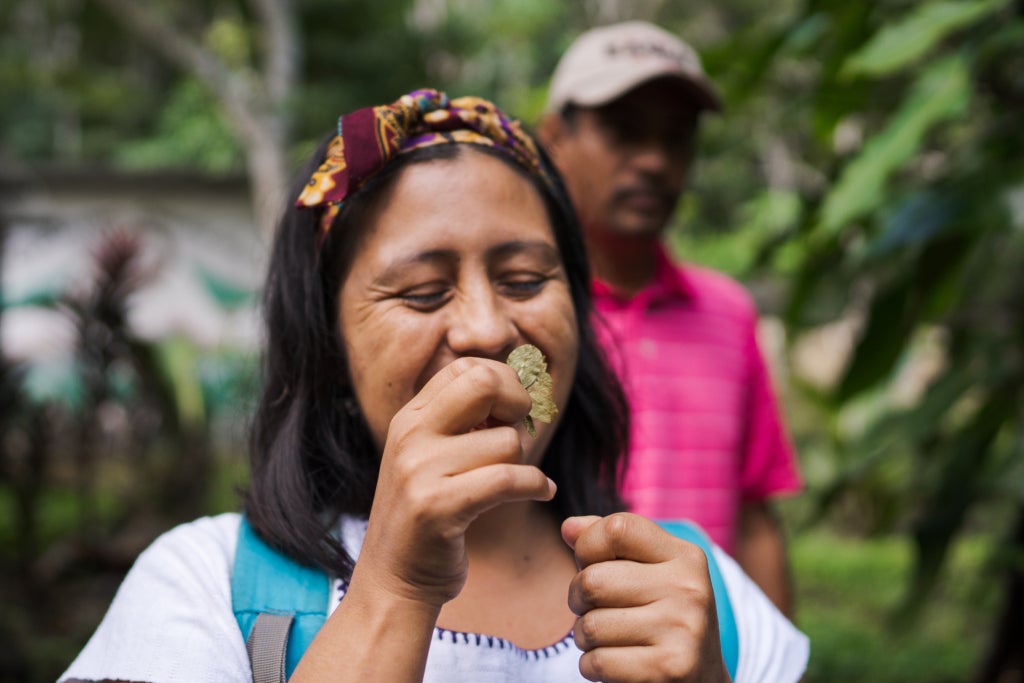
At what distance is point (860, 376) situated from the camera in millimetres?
2527

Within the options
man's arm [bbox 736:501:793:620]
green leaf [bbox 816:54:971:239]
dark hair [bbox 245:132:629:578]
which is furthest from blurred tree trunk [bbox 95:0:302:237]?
dark hair [bbox 245:132:629:578]

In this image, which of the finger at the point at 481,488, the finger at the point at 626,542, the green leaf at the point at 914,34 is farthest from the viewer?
the green leaf at the point at 914,34

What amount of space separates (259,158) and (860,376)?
8.30 m

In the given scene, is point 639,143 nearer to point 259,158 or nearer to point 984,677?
point 984,677

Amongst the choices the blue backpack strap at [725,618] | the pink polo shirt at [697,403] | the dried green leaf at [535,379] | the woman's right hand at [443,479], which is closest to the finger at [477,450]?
the woman's right hand at [443,479]

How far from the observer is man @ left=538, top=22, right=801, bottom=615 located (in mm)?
2336

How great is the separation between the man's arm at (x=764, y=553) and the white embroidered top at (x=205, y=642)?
1.21 meters

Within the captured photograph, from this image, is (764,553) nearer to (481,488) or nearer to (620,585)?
(620,585)

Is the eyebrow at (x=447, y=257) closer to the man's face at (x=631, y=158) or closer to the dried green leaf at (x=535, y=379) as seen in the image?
the dried green leaf at (x=535, y=379)

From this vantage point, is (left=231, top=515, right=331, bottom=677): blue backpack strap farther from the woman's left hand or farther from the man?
the man

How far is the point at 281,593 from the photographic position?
1147 millimetres

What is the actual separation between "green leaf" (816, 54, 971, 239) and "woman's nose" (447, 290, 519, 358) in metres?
1.28

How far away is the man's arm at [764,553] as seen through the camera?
2473 millimetres

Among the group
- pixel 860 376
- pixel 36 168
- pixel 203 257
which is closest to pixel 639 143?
pixel 860 376
